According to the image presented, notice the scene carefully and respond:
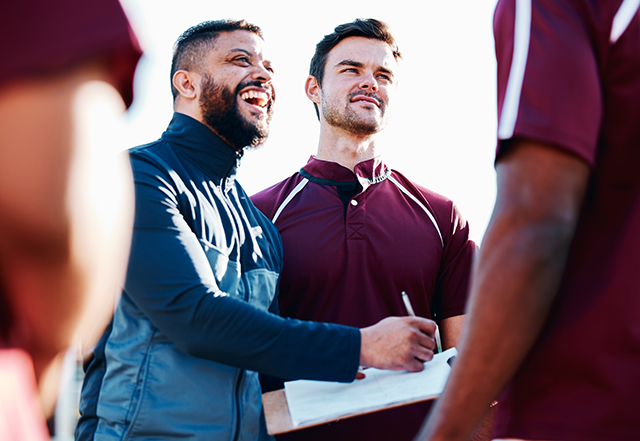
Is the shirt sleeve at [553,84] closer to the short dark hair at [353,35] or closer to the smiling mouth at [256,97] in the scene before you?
the smiling mouth at [256,97]

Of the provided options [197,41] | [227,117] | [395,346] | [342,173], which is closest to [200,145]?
[227,117]

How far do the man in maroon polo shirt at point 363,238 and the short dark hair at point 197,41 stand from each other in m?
0.93

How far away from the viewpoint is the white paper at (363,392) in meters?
1.90

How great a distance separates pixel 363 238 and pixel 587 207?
2.23 m

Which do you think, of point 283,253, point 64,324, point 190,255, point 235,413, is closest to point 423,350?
point 235,413

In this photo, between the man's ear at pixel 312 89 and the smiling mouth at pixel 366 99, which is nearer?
the smiling mouth at pixel 366 99

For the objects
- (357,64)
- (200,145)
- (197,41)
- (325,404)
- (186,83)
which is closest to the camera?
(325,404)

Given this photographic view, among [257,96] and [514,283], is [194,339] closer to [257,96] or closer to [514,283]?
[514,283]

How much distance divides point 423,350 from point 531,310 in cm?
131

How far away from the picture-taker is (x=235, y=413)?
2.17 meters

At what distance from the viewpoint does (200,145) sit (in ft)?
8.90

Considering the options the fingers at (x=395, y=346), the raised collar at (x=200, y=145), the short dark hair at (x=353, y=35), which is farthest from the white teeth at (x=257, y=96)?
the fingers at (x=395, y=346)

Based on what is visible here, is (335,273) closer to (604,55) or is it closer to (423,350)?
(423,350)

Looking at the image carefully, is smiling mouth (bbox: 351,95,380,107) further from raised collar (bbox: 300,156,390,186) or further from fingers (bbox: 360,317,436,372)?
fingers (bbox: 360,317,436,372)
